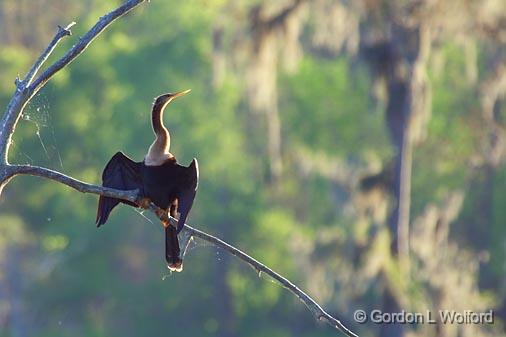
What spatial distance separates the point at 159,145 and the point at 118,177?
239 mm

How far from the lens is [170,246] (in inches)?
258

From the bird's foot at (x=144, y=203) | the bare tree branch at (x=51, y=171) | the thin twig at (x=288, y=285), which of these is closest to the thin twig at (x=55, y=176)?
the bare tree branch at (x=51, y=171)

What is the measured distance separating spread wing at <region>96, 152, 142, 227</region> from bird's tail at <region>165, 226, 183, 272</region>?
0.92 feet

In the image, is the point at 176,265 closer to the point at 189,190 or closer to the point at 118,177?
the point at 189,190

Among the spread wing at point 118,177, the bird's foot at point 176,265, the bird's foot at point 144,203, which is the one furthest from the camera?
the spread wing at point 118,177

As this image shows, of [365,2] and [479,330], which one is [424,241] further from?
[365,2]

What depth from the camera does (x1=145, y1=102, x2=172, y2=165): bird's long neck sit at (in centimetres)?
686

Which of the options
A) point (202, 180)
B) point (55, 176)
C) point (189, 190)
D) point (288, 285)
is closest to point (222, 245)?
point (288, 285)

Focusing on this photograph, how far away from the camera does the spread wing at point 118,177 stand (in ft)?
22.3

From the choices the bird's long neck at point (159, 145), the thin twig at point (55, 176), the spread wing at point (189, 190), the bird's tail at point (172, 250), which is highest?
the bird's long neck at point (159, 145)

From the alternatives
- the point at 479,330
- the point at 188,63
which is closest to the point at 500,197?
the point at 188,63

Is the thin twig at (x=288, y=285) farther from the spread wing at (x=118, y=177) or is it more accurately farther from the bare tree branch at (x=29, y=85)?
the spread wing at (x=118, y=177)

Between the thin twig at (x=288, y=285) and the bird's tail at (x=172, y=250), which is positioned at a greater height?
the bird's tail at (x=172, y=250)

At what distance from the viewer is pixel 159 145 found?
273 inches
